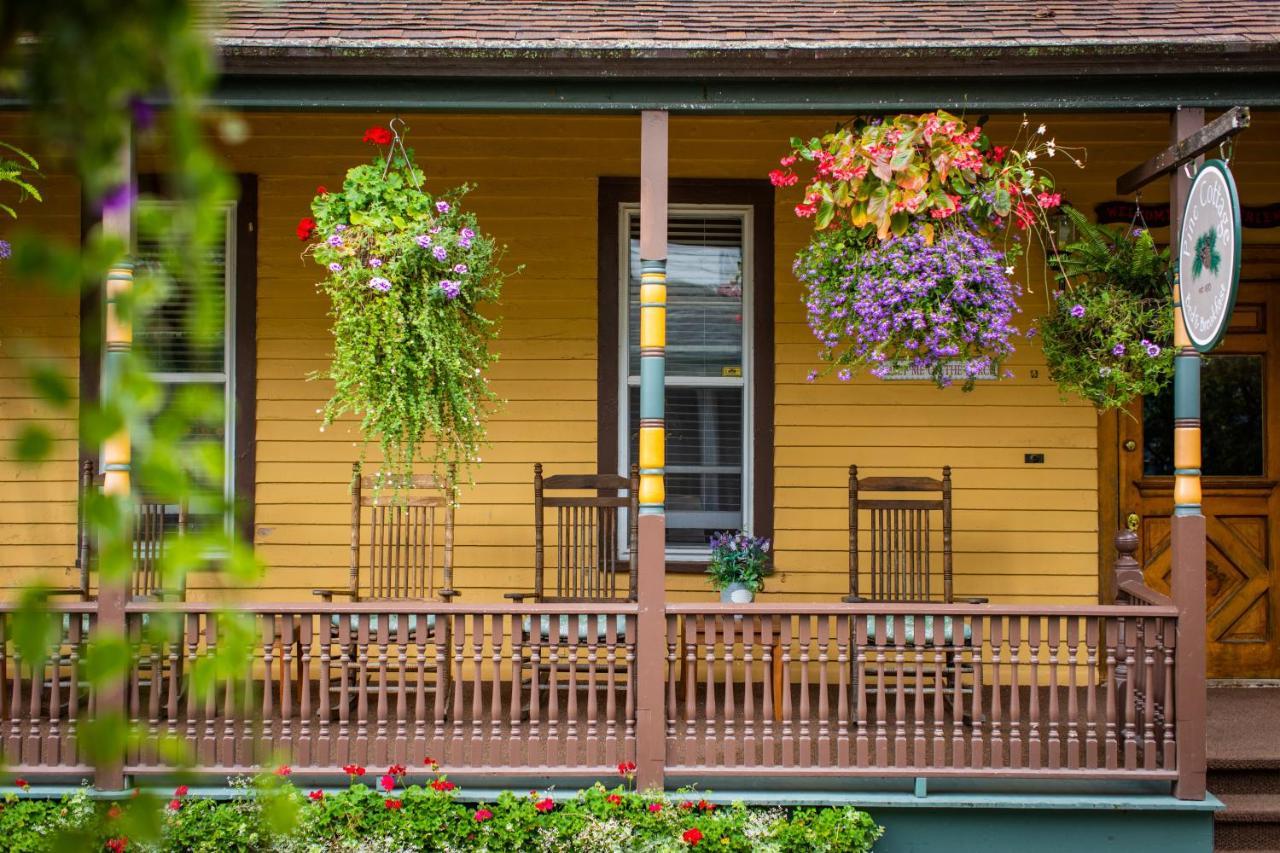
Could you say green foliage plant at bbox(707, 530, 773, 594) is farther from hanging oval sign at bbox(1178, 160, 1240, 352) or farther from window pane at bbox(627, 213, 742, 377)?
hanging oval sign at bbox(1178, 160, 1240, 352)

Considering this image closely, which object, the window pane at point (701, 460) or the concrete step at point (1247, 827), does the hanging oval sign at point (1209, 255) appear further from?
the window pane at point (701, 460)

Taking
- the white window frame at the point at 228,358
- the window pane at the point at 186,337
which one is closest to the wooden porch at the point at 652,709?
the white window frame at the point at 228,358

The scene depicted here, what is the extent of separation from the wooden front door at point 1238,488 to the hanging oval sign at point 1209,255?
79.7 inches

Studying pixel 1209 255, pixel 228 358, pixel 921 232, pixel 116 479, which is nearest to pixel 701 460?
pixel 921 232

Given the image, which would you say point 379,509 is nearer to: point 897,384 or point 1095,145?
point 897,384

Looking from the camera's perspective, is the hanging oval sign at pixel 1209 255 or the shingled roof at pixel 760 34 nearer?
the hanging oval sign at pixel 1209 255

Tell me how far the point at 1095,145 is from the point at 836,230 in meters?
2.37

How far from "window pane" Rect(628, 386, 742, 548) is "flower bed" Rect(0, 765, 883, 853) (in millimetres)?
1956

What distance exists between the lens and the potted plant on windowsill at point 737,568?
560 cm

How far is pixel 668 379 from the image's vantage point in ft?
20.7

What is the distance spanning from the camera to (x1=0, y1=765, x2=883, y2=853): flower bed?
14.1 ft

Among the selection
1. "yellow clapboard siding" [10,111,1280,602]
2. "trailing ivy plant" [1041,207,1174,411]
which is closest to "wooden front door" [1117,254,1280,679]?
"yellow clapboard siding" [10,111,1280,602]

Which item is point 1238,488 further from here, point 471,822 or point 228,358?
point 228,358

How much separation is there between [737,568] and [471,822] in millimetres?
1852
